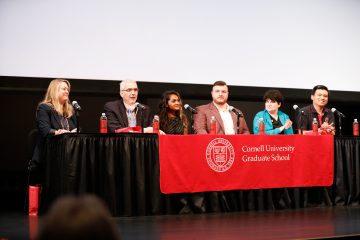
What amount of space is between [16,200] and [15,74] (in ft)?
4.47

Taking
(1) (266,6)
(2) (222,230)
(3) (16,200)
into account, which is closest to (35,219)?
(2) (222,230)

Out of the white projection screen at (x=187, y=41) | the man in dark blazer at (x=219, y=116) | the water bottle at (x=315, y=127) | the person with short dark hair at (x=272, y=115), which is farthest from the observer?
the white projection screen at (x=187, y=41)

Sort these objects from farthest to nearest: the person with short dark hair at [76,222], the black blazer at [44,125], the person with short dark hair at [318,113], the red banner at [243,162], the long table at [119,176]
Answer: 1. the person with short dark hair at [318,113]
2. the black blazer at [44,125]
3. the red banner at [243,162]
4. the long table at [119,176]
5. the person with short dark hair at [76,222]

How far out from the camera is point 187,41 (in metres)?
6.14

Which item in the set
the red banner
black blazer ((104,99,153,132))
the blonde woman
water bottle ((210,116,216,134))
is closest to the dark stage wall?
the blonde woman

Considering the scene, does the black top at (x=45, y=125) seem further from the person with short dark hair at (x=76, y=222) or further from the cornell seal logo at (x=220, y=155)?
the person with short dark hair at (x=76, y=222)

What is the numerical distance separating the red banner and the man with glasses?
1.68 feet

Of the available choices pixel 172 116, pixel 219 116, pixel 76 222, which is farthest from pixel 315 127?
pixel 76 222

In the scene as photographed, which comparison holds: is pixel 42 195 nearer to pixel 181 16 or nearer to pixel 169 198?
pixel 169 198

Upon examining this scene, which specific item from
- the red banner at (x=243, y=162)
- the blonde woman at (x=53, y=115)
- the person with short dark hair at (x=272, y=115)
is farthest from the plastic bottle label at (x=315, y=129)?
the blonde woman at (x=53, y=115)

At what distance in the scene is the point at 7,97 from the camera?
18.8ft

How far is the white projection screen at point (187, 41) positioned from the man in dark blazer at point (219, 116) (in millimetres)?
1196

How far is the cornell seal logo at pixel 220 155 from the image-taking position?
14.3 ft

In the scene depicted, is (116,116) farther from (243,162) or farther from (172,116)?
(243,162)
